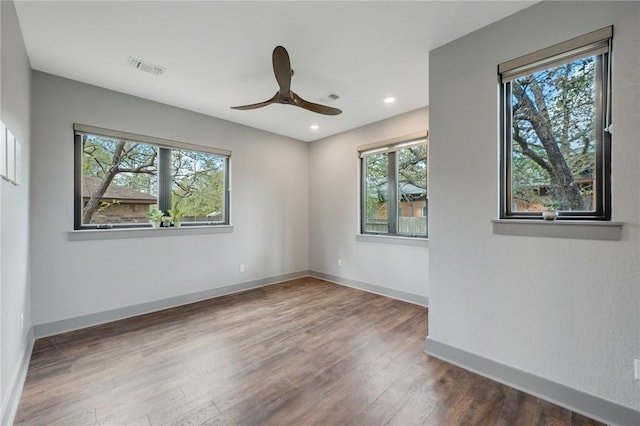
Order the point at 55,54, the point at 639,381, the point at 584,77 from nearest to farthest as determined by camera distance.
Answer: the point at 639,381, the point at 584,77, the point at 55,54

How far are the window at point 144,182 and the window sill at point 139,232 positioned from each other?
0.35 feet

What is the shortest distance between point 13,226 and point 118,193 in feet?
4.77

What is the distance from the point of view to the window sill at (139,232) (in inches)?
119

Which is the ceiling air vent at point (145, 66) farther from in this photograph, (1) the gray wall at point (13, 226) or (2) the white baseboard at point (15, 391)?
(2) the white baseboard at point (15, 391)

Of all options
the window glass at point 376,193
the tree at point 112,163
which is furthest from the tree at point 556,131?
the tree at point 112,163

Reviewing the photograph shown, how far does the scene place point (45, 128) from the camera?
2824 millimetres

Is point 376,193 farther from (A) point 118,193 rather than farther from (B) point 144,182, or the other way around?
(A) point 118,193

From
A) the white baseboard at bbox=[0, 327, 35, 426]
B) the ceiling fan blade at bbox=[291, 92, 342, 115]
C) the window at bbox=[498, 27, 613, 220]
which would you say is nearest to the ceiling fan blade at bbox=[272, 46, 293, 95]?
the ceiling fan blade at bbox=[291, 92, 342, 115]

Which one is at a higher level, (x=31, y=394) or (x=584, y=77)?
(x=584, y=77)

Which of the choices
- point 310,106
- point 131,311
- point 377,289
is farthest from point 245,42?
point 377,289

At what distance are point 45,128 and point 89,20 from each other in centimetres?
145

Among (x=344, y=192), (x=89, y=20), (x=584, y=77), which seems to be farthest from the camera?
(x=344, y=192)

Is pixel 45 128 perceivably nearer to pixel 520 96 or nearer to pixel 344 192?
pixel 344 192

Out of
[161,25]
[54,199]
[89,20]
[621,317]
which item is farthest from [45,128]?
[621,317]
